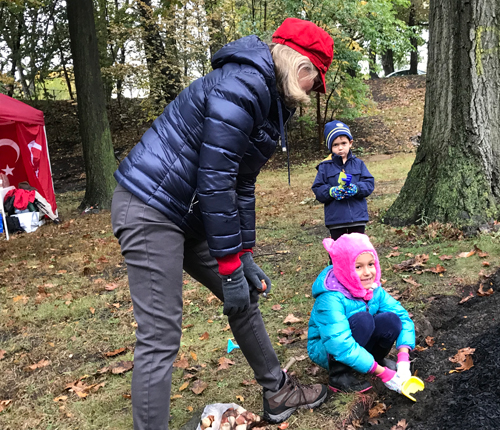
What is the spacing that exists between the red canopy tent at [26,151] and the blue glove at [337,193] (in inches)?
289

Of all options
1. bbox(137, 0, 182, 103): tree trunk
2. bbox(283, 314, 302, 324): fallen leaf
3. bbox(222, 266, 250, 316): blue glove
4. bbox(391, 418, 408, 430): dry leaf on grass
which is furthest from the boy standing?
bbox(137, 0, 182, 103): tree trunk

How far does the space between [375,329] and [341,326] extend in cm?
27

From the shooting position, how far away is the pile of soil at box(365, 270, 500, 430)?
236cm

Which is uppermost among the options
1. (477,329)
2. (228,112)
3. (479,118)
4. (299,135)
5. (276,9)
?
(276,9)

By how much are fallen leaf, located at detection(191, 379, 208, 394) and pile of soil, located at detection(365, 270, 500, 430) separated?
1.09m

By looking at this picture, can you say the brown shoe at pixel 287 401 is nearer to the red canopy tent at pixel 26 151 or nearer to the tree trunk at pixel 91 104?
the red canopy tent at pixel 26 151

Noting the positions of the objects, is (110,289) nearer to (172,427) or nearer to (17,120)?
(172,427)

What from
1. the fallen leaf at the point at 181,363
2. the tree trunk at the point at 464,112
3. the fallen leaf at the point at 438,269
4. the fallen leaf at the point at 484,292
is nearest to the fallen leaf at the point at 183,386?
the fallen leaf at the point at 181,363

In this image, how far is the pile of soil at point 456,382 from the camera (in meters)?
2.36

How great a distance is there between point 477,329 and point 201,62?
17034 millimetres

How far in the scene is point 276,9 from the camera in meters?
16.0

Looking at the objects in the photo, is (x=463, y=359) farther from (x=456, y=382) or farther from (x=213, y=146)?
(x=213, y=146)

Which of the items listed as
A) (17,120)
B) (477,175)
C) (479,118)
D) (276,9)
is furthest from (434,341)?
(276,9)

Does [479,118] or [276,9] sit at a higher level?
[276,9]
